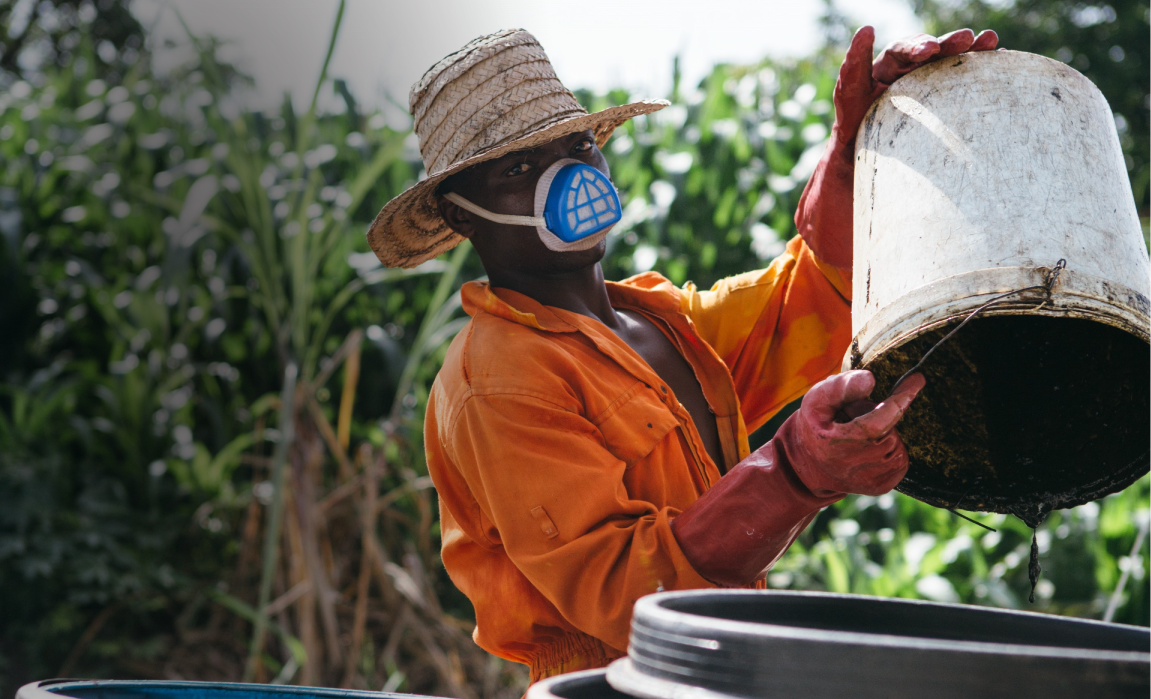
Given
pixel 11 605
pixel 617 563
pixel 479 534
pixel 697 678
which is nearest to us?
pixel 697 678

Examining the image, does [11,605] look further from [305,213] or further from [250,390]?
[305,213]

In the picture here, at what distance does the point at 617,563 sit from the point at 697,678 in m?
0.51

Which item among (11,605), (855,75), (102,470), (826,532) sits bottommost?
(826,532)

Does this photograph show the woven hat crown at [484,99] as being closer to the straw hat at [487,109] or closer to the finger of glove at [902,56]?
the straw hat at [487,109]

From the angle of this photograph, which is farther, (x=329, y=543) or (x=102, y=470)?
(x=102, y=470)

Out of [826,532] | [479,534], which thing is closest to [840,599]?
[479,534]

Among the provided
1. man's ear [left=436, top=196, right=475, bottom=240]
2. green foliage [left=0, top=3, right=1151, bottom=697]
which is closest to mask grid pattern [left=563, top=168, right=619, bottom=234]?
man's ear [left=436, top=196, right=475, bottom=240]

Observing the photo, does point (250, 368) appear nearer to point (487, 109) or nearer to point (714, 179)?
point (714, 179)

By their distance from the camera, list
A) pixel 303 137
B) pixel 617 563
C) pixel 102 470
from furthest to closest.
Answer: pixel 102 470
pixel 303 137
pixel 617 563

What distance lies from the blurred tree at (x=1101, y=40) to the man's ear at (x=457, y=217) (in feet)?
48.2

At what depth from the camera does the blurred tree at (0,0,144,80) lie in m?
9.23

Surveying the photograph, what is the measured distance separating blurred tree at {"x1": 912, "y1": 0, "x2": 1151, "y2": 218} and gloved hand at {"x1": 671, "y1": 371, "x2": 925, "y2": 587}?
1497 cm

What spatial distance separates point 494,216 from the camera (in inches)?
73.7

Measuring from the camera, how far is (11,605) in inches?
151
